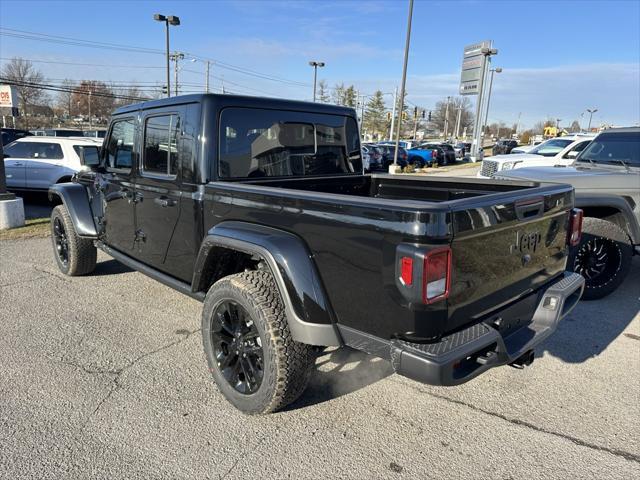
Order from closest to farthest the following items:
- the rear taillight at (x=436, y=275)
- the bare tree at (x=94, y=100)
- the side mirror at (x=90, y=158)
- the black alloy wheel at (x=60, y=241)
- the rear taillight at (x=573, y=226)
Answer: the rear taillight at (x=436, y=275) → the rear taillight at (x=573, y=226) → the side mirror at (x=90, y=158) → the black alloy wheel at (x=60, y=241) → the bare tree at (x=94, y=100)

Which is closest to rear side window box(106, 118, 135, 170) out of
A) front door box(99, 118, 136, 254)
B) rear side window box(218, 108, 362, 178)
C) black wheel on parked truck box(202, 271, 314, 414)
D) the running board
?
front door box(99, 118, 136, 254)

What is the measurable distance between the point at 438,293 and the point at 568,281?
1448 mm

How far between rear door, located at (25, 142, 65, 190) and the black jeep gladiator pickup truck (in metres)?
7.31

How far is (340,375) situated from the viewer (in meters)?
3.41

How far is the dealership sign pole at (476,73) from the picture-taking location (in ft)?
105

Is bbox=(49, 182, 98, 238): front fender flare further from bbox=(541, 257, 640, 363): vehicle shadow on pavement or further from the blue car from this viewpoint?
the blue car

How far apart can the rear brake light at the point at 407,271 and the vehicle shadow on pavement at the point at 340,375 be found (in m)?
1.11

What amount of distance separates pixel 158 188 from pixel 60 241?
8.79 ft

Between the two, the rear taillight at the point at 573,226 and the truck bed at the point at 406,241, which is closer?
the truck bed at the point at 406,241

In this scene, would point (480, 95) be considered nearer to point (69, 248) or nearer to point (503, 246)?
point (69, 248)

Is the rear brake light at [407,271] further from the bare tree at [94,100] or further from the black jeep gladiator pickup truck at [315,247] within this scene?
the bare tree at [94,100]

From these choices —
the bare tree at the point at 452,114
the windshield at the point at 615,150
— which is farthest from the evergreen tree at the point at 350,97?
the windshield at the point at 615,150

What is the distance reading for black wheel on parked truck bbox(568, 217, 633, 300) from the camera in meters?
4.80

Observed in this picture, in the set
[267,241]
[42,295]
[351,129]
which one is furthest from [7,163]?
[267,241]
